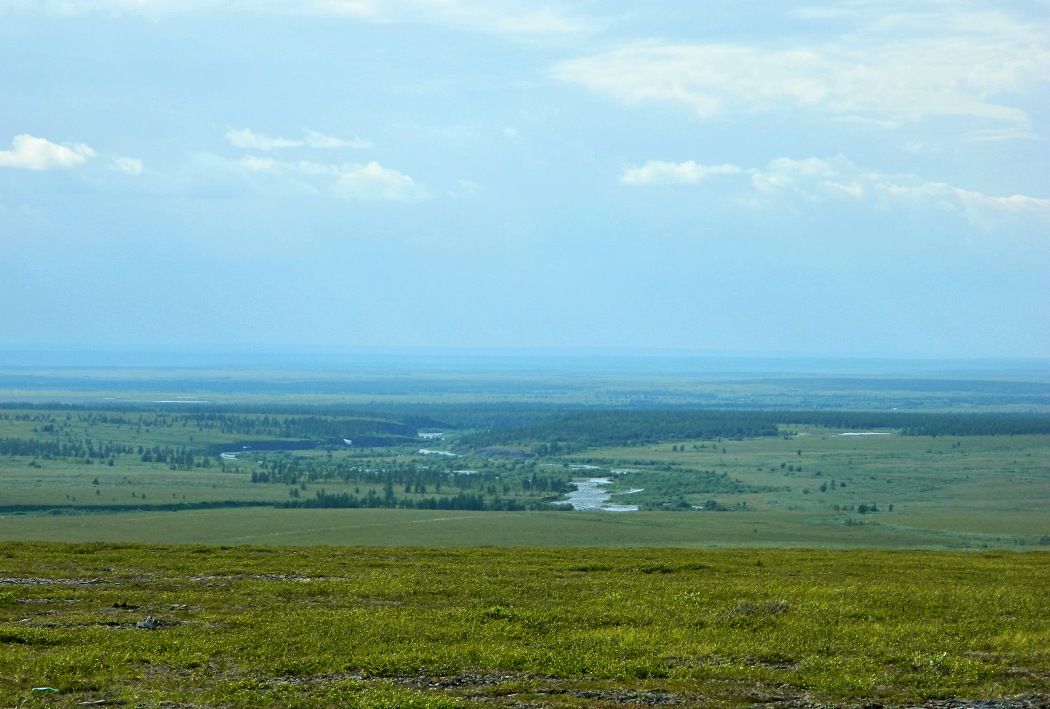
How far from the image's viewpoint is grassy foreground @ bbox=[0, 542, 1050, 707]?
14000 millimetres

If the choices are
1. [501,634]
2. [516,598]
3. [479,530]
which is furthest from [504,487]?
[501,634]

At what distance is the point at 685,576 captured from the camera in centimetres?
2525

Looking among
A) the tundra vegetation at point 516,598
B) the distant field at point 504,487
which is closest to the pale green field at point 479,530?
the distant field at point 504,487

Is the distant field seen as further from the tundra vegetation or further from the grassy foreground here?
the grassy foreground

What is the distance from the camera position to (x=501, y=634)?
56.3 ft

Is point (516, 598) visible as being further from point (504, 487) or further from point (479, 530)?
point (504, 487)

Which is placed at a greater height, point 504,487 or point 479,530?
point 479,530

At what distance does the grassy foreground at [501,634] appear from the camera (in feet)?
45.9

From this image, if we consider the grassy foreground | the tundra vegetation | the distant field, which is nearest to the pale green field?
the distant field

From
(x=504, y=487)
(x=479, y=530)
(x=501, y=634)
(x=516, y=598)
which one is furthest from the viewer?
(x=504, y=487)

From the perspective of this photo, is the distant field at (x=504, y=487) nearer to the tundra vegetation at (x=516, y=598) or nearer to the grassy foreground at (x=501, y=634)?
the tundra vegetation at (x=516, y=598)

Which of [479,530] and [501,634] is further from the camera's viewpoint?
[479,530]

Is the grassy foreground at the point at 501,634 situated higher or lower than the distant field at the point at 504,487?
higher

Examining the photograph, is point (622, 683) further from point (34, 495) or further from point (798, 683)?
point (34, 495)
